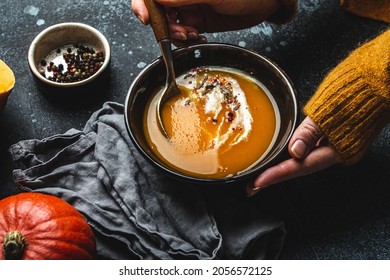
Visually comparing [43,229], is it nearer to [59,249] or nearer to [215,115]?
[59,249]

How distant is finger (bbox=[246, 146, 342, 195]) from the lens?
1.28 m

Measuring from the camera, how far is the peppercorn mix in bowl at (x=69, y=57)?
1.50 metres

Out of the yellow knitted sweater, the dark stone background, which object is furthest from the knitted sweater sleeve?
the dark stone background

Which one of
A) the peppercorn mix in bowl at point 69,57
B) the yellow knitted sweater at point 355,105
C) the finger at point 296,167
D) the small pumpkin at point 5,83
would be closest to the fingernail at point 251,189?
the finger at point 296,167

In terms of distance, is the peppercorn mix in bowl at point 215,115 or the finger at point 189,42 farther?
the finger at point 189,42

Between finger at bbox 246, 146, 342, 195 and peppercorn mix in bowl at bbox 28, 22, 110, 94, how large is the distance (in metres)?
0.47

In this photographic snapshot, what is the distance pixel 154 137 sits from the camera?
1.37 meters

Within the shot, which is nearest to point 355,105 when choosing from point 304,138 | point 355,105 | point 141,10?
point 355,105

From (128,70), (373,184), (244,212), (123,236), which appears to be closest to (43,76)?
(128,70)

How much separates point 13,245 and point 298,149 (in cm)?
58

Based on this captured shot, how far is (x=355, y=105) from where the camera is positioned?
1.34 metres

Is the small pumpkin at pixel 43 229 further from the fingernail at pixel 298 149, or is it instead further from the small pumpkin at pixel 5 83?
the fingernail at pixel 298 149

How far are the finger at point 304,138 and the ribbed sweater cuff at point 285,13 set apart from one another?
0.36 meters

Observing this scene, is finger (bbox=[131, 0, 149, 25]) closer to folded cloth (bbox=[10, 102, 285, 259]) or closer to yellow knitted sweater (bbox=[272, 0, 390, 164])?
folded cloth (bbox=[10, 102, 285, 259])
